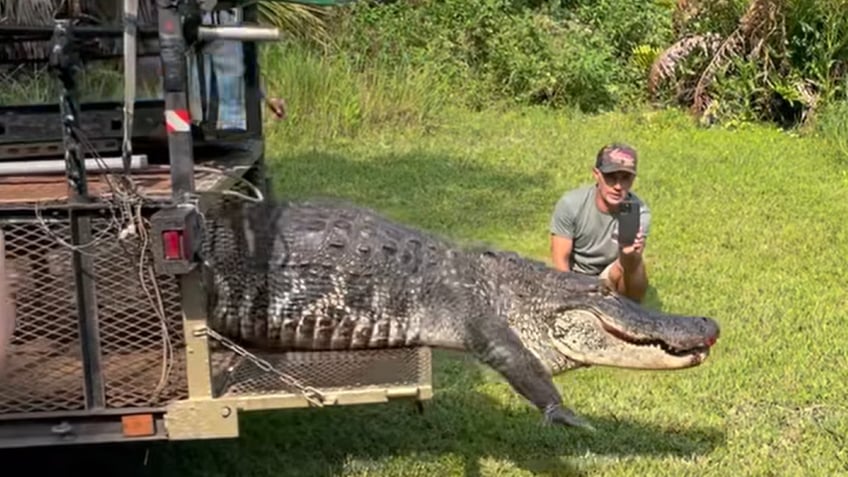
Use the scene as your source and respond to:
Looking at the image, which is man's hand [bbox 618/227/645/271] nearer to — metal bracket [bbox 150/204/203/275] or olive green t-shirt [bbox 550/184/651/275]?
→ olive green t-shirt [bbox 550/184/651/275]

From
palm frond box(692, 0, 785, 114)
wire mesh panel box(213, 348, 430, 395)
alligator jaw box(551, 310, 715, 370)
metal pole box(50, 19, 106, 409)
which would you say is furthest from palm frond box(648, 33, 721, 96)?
metal pole box(50, 19, 106, 409)

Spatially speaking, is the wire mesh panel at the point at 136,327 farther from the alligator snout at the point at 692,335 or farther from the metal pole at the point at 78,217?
the alligator snout at the point at 692,335

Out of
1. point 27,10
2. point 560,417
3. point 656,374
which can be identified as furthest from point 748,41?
point 560,417


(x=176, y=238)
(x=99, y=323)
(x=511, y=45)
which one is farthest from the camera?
(x=511, y=45)

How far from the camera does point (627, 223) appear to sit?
507cm

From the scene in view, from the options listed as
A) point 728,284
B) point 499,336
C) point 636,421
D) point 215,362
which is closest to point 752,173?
point 728,284

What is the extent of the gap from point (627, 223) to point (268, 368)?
7.05ft

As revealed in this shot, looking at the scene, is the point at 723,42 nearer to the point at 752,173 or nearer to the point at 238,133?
the point at 752,173

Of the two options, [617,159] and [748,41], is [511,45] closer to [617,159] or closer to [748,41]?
[748,41]

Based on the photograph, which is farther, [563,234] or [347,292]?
[563,234]

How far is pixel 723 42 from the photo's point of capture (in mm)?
12875

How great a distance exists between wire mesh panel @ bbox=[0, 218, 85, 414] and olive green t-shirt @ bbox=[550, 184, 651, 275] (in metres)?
2.64

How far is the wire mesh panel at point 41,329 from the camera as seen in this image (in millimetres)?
3135

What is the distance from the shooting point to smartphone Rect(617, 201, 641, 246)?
506 centimetres
